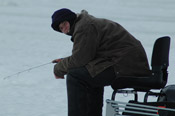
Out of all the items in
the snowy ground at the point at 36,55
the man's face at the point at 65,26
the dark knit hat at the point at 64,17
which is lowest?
the snowy ground at the point at 36,55

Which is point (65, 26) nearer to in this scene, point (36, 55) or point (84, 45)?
point (84, 45)

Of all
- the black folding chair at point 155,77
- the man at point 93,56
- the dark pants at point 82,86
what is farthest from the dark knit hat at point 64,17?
the black folding chair at point 155,77

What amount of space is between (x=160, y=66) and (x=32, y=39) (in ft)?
19.3

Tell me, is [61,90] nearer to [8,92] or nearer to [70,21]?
[8,92]

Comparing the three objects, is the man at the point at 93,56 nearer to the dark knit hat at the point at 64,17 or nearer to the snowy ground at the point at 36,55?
the dark knit hat at the point at 64,17

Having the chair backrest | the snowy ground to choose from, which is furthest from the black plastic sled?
the snowy ground

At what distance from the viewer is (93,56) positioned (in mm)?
2871

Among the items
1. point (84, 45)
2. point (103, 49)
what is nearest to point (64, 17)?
point (84, 45)

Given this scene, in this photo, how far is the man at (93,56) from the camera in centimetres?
283

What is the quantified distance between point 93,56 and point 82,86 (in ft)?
0.77

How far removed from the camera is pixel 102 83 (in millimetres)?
2889

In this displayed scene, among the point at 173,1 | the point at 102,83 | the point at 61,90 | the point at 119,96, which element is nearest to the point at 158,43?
the point at 102,83

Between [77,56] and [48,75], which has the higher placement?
[77,56]

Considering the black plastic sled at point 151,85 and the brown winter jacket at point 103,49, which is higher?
the brown winter jacket at point 103,49
